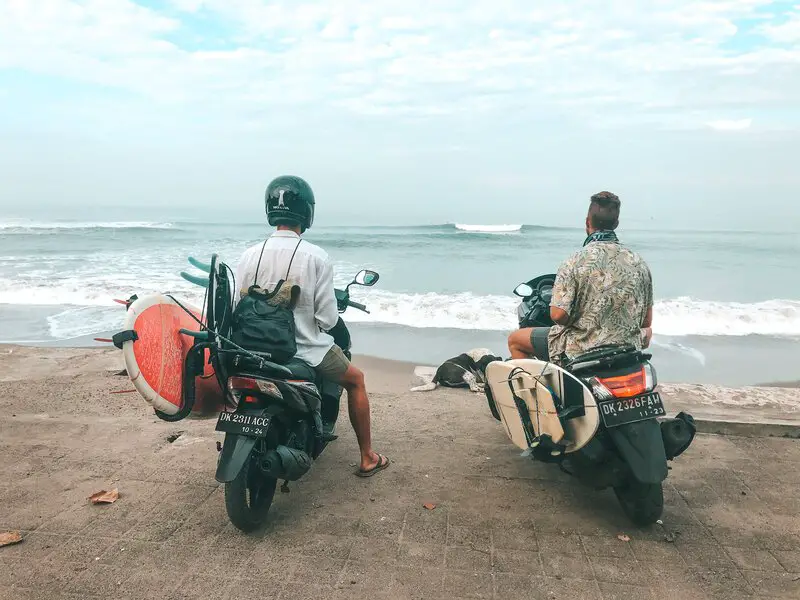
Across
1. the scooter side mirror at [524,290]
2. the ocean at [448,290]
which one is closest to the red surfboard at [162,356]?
the scooter side mirror at [524,290]

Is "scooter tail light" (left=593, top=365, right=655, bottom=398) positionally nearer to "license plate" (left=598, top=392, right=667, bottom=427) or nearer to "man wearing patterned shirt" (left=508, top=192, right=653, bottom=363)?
"license plate" (left=598, top=392, right=667, bottom=427)

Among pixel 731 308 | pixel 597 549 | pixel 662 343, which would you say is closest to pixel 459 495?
pixel 597 549

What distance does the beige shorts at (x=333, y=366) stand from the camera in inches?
144

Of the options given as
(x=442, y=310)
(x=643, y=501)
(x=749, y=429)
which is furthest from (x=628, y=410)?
(x=442, y=310)

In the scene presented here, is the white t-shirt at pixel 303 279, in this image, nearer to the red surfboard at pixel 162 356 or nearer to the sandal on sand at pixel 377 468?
the red surfboard at pixel 162 356

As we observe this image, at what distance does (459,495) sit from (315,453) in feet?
3.01

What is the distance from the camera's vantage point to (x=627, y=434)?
126 inches

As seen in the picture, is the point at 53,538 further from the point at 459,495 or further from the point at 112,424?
the point at 459,495

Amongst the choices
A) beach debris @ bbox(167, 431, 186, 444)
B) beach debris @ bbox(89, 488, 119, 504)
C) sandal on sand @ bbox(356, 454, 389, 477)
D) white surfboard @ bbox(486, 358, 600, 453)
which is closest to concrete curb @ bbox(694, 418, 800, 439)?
white surfboard @ bbox(486, 358, 600, 453)

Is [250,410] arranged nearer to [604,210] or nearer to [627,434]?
[627,434]

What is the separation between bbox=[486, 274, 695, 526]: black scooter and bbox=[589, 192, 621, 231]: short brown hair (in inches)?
29.0

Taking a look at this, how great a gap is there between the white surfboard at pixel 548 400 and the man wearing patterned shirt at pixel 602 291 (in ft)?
1.03

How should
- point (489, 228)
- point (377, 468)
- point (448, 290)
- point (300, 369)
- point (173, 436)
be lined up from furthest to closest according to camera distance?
point (489, 228)
point (448, 290)
point (173, 436)
point (377, 468)
point (300, 369)

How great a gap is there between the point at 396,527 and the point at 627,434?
133cm
